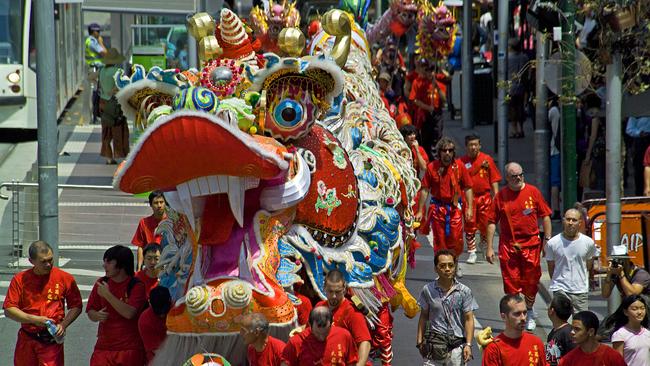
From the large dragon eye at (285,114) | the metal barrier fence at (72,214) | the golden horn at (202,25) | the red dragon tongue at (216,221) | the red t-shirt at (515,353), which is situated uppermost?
the golden horn at (202,25)

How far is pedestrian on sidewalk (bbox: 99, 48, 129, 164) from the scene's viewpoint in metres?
23.7

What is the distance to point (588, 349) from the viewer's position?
9.73 metres

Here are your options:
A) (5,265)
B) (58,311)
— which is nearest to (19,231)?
(5,265)

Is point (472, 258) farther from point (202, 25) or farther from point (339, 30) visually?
point (202, 25)

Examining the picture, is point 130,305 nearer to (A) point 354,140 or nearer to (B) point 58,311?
(B) point 58,311

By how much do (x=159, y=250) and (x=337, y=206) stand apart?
58.0 inches

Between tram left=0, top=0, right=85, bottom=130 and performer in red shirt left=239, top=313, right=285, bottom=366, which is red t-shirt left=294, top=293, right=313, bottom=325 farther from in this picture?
tram left=0, top=0, right=85, bottom=130

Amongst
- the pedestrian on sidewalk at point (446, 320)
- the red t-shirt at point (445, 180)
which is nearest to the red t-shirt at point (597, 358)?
the pedestrian on sidewalk at point (446, 320)

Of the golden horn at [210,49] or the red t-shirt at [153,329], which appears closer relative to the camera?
the red t-shirt at [153,329]

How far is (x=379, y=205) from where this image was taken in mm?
11617

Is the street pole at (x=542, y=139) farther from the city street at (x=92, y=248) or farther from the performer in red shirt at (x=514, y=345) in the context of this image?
the performer in red shirt at (x=514, y=345)

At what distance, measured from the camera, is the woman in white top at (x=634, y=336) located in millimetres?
10211

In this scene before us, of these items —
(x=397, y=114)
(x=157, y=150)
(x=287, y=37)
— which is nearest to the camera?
(x=157, y=150)

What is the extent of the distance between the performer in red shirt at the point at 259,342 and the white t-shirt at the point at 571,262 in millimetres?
4542
